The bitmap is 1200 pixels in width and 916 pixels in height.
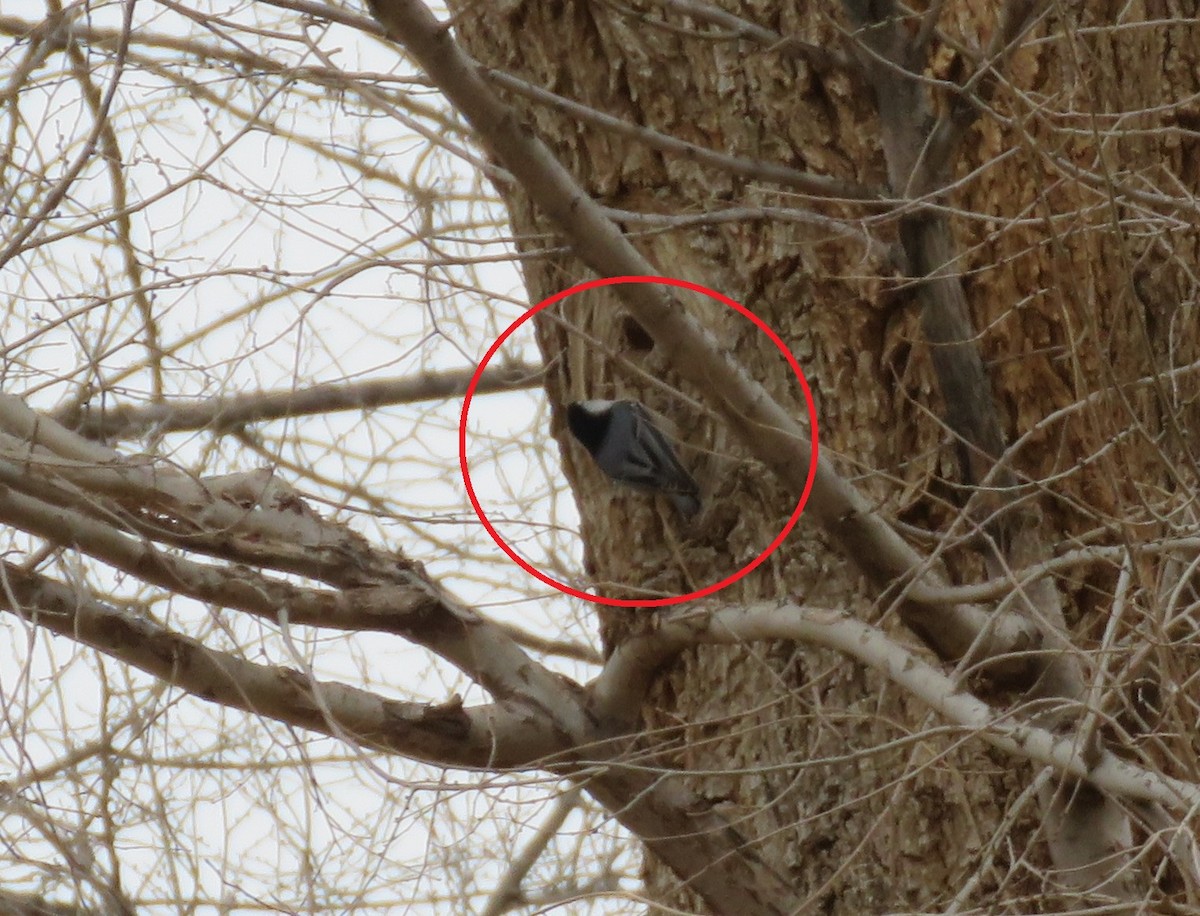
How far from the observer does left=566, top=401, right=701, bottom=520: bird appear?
3744 millimetres

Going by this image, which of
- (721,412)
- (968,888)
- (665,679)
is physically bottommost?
(968,888)

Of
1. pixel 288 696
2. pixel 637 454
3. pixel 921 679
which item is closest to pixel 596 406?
pixel 637 454

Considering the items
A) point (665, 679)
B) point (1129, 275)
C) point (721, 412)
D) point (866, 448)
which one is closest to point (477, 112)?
point (721, 412)

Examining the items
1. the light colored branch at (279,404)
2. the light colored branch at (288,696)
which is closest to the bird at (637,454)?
the light colored branch at (279,404)

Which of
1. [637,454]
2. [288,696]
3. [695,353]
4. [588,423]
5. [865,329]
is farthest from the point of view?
[588,423]

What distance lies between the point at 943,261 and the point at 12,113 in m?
2.41

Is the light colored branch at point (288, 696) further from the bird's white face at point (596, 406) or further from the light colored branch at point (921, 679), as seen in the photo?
the bird's white face at point (596, 406)

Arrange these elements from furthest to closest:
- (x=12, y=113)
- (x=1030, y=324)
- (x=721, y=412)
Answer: (x=12, y=113) < (x=1030, y=324) < (x=721, y=412)

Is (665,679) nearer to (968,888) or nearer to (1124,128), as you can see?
(968,888)

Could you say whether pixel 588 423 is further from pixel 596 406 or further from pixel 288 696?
pixel 288 696

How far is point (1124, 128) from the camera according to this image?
3.12m

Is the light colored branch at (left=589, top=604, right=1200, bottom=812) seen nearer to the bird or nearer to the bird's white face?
the bird

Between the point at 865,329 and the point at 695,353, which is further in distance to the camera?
the point at 865,329

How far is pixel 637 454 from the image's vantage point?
3.76 metres
